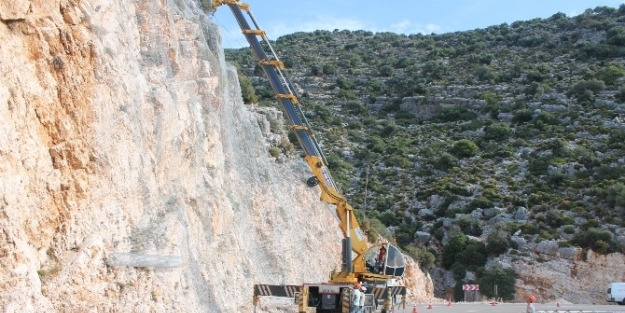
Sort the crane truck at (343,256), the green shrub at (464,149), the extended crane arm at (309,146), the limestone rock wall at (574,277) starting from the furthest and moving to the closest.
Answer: the green shrub at (464,149) < the limestone rock wall at (574,277) < the extended crane arm at (309,146) < the crane truck at (343,256)

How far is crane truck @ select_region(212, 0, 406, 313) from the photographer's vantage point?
1680cm

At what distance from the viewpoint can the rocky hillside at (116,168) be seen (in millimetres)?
11477

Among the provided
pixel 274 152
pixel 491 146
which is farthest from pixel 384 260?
pixel 491 146

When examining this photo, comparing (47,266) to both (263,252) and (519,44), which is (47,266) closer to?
(263,252)

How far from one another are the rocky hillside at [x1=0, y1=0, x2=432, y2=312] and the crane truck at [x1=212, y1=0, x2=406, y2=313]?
2.09 m

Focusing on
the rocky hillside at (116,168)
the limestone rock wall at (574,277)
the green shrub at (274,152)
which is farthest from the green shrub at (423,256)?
the rocky hillside at (116,168)

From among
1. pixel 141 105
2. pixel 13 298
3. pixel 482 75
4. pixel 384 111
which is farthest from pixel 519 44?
pixel 13 298

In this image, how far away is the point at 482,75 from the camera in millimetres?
73688

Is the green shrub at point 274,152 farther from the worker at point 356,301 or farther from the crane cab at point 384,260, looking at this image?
the worker at point 356,301

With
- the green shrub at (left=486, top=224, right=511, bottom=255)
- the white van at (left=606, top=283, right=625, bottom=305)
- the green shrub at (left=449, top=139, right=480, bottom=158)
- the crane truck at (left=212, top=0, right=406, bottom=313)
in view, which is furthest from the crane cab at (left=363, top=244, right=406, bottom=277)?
the green shrub at (left=449, top=139, right=480, bottom=158)

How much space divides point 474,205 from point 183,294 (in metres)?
37.2

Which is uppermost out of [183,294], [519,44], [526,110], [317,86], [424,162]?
[519,44]

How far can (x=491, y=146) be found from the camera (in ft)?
189

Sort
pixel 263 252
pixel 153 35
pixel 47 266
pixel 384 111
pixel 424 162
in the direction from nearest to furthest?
pixel 47 266 → pixel 153 35 → pixel 263 252 → pixel 424 162 → pixel 384 111
